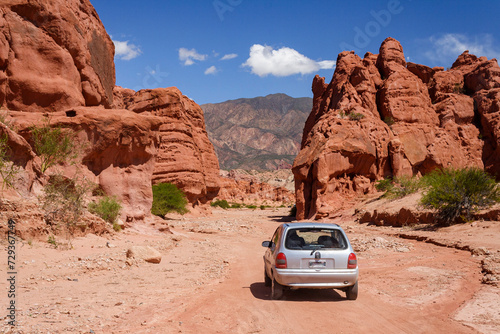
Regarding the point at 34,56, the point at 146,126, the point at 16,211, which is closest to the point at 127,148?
the point at 146,126

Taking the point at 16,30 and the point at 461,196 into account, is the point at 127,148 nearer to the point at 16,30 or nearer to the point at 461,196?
the point at 16,30

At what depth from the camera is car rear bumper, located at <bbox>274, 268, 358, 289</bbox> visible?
6957 mm

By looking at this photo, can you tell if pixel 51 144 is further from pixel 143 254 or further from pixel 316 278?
pixel 316 278

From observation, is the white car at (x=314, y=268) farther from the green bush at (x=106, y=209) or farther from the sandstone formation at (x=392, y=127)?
the sandstone formation at (x=392, y=127)

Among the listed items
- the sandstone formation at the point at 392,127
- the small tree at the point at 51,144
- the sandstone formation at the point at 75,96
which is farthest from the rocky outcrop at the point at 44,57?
the sandstone formation at the point at 392,127

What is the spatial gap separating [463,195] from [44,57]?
22379mm

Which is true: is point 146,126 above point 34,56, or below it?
below

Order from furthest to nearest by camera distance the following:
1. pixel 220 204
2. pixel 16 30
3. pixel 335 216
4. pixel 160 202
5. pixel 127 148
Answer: pixel 220 204, pixel 335 216, pixel 160 202, pixel 127 148, pixel 16 30

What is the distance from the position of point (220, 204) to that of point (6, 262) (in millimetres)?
69941

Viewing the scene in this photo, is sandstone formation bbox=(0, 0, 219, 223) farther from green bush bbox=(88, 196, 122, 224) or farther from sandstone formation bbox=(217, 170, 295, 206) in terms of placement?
sandstone formation bbox=(217, 170, 295, 206)

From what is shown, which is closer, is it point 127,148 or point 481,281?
point 481,281

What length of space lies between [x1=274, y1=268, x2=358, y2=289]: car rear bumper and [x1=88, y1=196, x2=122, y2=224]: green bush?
36.5 feet

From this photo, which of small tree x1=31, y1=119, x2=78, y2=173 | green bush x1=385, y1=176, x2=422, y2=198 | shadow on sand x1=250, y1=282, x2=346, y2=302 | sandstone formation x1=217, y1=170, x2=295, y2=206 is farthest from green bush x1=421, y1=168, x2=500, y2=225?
sandstone formation x1=217, y1=170, x2=295, y2=206

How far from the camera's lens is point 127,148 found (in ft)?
62.7
